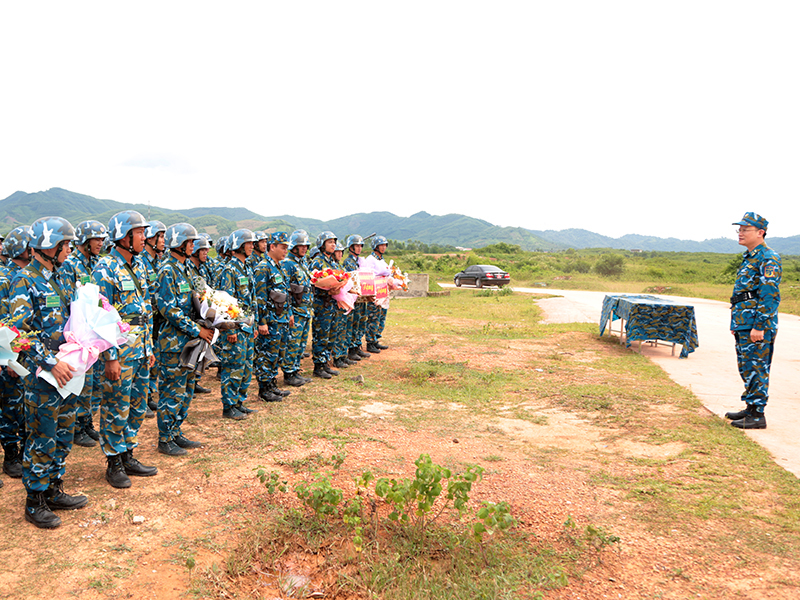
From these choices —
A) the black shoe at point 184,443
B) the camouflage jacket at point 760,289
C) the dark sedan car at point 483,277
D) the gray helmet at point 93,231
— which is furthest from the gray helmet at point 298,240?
the dark sedan car at point 483,277

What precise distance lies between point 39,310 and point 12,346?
16.3 inches

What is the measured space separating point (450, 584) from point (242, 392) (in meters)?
3.49

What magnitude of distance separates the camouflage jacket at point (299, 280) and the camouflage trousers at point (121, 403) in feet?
8.97

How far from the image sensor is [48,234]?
335 cm

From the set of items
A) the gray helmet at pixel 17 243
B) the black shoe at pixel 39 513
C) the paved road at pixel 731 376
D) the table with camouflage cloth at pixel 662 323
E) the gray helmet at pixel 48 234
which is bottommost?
the black shoe at pixel 39 513

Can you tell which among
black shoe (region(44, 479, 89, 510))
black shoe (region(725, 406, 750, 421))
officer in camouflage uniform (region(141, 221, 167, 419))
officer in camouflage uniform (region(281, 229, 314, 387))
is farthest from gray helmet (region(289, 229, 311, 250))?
black shoe (region(725, 406, 750, 421))

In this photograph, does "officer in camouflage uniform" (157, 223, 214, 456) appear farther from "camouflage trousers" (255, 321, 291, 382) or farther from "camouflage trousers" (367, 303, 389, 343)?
"camouflage trousers" (367, 303, 389, 343)

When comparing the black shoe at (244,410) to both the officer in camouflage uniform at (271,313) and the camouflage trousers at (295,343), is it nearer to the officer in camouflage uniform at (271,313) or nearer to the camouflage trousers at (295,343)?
the officer in camouflage uniform at (271,313)

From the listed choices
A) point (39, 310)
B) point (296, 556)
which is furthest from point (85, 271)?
point (296, 556)

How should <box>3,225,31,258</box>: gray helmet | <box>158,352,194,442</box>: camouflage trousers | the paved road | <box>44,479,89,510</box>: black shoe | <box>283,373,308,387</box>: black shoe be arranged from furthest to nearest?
<box>283,373,308,387</box>: black shoe → the paved road → <box>158,352,194,442</box>: camouflage trousers → <box>3,225,31,258</box>: gray helmet → <box>44,479,89,510</box>: black shoe

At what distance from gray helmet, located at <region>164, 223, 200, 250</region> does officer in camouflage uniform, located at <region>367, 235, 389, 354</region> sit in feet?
14.7

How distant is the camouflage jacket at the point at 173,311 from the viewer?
172 inches

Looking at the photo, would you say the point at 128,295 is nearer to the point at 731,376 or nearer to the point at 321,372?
the point at 321,372

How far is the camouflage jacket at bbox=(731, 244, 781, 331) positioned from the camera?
5157mm
